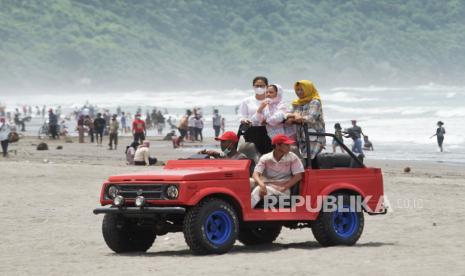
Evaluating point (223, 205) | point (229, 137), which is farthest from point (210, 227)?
point (229, 137)

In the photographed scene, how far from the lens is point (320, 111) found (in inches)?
535

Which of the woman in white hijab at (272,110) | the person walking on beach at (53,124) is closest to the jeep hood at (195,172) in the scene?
the woman in white hijab at (272,110)

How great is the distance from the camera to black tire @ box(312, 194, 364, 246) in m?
13.2

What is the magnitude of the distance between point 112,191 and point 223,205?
1.21m

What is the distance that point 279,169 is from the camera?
13.0 meters

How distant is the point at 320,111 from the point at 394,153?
29.5 m

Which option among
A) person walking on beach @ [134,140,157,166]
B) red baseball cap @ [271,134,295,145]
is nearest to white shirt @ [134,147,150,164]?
person walking on beach @ [134,140,157,166]

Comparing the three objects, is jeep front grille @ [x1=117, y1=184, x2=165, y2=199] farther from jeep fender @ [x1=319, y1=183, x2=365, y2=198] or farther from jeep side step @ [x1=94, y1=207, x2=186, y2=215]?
jeep fender @ [x1=319, y1=183, x2=365, y2=198]

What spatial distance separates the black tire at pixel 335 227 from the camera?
13203 mm

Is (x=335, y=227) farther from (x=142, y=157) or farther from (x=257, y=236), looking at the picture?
(x=142, y=157)

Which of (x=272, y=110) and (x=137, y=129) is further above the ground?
(x=137, y=129)

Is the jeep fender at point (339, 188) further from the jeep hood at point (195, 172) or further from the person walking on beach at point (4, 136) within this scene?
the person walking on beach at point (4, 136)

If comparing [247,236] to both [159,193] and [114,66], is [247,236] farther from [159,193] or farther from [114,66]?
[114,66]

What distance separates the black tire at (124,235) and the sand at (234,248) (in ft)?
0.60
